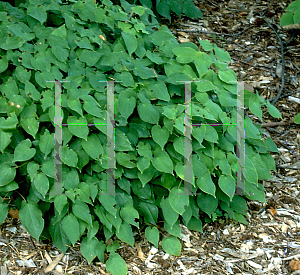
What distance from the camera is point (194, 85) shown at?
8.81 ft

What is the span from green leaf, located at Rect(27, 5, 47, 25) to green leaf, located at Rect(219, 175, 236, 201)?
1705mm

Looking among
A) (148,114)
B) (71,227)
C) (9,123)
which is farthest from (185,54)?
(71,227)

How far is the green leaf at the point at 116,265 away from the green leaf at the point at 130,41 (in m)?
1.40

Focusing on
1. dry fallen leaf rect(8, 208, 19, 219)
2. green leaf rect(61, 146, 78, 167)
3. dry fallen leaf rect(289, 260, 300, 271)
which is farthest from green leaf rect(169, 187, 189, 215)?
dry fallen leaf rect(8, 208, 19, 219)

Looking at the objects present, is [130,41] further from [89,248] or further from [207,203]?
[89,248]

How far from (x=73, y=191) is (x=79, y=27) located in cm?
123

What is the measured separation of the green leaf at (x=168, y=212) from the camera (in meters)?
2.52

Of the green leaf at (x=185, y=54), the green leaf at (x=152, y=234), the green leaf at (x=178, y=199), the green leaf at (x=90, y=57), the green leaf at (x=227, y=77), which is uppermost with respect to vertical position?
the green leaf at (x=185, y=54)

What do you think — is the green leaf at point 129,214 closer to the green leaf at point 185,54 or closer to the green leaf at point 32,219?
the green leaf at point 32,219

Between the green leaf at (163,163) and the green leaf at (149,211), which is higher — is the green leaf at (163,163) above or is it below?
above

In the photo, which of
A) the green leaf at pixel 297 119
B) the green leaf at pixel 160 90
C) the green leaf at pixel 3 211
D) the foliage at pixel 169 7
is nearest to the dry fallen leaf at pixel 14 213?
the green leaf at pixel 3 211

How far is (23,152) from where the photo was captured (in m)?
2.37

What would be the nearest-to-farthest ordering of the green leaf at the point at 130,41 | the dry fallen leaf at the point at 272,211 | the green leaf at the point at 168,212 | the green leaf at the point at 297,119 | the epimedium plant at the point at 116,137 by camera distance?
the epimedium plant at the point at 116,137
the green leaf at the point at 168,212
the green leaf at the point at 130,41
the dry fallen leaf at the point at 272,211
the green leaf at the point at 297,119

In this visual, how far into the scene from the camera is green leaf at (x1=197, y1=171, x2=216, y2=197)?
2521mm
